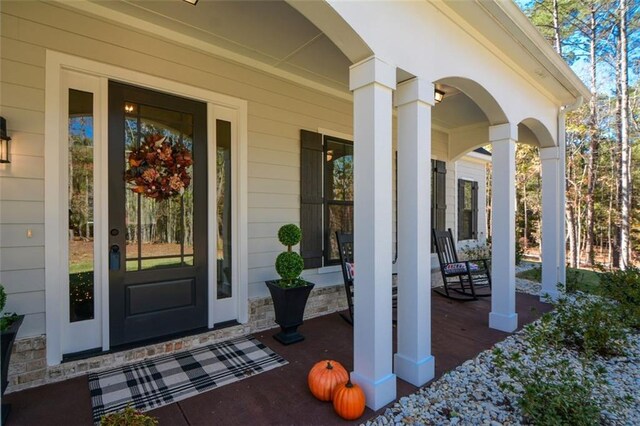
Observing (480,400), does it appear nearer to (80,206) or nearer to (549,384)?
(549,384)

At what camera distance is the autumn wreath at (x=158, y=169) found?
2646 mm

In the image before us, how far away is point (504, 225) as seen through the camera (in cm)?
337

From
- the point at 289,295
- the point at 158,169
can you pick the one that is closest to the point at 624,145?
the point at 289,295

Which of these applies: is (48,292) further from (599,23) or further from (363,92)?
(599,23)

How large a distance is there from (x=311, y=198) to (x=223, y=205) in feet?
3.53

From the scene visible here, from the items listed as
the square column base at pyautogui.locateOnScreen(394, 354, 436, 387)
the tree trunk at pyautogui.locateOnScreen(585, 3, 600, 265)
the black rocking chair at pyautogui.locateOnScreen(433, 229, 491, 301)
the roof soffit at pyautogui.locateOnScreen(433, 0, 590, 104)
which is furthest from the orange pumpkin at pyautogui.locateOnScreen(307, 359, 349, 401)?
the tree trunk at pyautogui.locateOnScreen(585, 3, 600, 265)

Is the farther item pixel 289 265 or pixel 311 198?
pixel 311 198

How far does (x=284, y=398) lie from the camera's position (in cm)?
213

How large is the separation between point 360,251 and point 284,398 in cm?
114

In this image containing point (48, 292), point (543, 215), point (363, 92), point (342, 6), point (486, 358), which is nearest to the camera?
point (342, 6)

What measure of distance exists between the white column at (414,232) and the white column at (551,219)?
125 inches

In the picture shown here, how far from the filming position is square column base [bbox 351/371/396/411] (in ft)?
6.50

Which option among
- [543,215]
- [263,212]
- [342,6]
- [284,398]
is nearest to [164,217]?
[263,212]

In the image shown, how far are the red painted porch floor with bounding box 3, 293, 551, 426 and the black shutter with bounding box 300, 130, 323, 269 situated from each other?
100 cm
